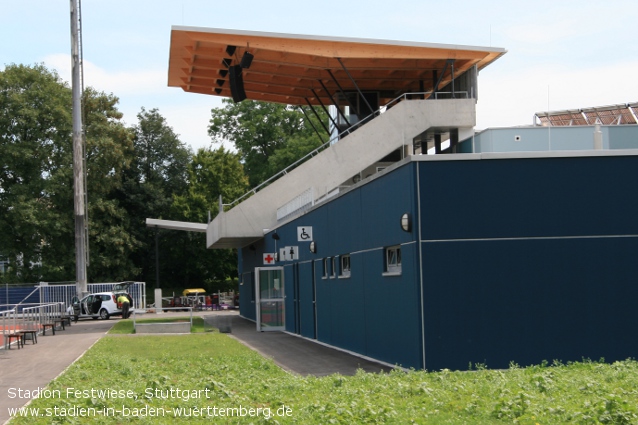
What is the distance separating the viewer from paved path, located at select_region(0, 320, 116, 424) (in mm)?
15301

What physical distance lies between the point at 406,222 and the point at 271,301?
18.4 meters

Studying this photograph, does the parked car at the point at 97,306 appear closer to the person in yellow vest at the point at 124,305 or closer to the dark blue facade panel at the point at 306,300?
the person in yellow vest at the point at 124,305

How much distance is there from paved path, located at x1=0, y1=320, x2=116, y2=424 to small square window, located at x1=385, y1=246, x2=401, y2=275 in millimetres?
7049

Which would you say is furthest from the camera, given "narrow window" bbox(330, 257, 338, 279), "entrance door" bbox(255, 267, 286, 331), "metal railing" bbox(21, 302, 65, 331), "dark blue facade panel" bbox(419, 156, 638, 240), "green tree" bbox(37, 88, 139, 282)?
"green tree" bbox(37, 88, 139, 282)

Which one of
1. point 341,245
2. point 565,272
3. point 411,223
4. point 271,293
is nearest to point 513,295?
point 565,272

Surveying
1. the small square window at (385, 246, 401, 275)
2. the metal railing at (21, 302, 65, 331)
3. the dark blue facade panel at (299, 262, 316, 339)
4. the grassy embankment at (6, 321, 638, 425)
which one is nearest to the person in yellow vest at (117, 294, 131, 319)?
the metal railing at (21, 302, 65, 331)

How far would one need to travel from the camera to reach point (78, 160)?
53500 mm

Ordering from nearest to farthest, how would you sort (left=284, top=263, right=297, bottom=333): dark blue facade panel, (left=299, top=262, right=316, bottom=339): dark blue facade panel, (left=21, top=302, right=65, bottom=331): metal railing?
(left=299, top=262, right=316, bottom=339): dark blue facade panel
(left=284, top=263, right=297, bottom=333): dark blue facade panel
(left=21, top=302, right=65, bottom=331): metal railing

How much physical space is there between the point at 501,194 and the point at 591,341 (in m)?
3.18

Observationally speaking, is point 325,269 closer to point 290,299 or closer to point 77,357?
point 290,299

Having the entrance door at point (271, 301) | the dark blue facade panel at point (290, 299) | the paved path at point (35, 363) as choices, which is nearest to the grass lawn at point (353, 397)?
the paved path at point (35, 363)

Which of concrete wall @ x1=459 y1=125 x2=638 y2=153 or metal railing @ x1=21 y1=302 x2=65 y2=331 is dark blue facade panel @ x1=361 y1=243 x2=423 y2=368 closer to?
concrete wall @ x1=459 y1=125 x2=638 y2=153

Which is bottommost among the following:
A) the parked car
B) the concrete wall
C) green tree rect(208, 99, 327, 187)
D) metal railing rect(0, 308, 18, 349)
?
the parked car

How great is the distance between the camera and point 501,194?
16.9 metres
